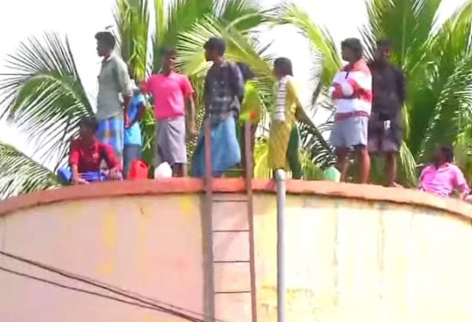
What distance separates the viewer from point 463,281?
47.8 ft

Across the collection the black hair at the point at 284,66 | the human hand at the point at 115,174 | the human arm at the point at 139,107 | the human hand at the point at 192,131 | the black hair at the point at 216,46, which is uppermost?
the black hair at the point at 216,46

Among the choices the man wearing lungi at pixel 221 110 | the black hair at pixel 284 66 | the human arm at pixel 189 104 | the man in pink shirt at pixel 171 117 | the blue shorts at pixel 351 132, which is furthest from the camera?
the human arm at pixel 189 104

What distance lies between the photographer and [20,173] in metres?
20.2

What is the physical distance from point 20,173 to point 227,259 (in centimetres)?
733

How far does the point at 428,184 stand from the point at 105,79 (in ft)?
9.61

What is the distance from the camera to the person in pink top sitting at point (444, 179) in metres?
15.2

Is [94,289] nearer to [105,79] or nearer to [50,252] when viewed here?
[50,252]

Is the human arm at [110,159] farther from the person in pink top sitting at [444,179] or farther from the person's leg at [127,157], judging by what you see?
the person in pink top sitting at [444,179]

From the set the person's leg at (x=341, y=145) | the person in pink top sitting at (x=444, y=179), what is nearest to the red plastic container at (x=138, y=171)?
the person's leg at (x=341, y=145)

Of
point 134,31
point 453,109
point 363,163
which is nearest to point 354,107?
point 363,163

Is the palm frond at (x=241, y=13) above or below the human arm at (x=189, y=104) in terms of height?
above

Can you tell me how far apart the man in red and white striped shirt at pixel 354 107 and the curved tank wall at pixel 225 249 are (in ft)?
1.70

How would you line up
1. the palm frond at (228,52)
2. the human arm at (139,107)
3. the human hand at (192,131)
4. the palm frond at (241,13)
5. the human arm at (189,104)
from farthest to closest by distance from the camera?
the palm frond at (241,13)
the palm frond at (228,52)
the human hand at (192,131)
the human arm at (139,107)
the human arm at (189,104)

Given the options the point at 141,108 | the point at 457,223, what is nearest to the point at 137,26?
the point at 141,108
